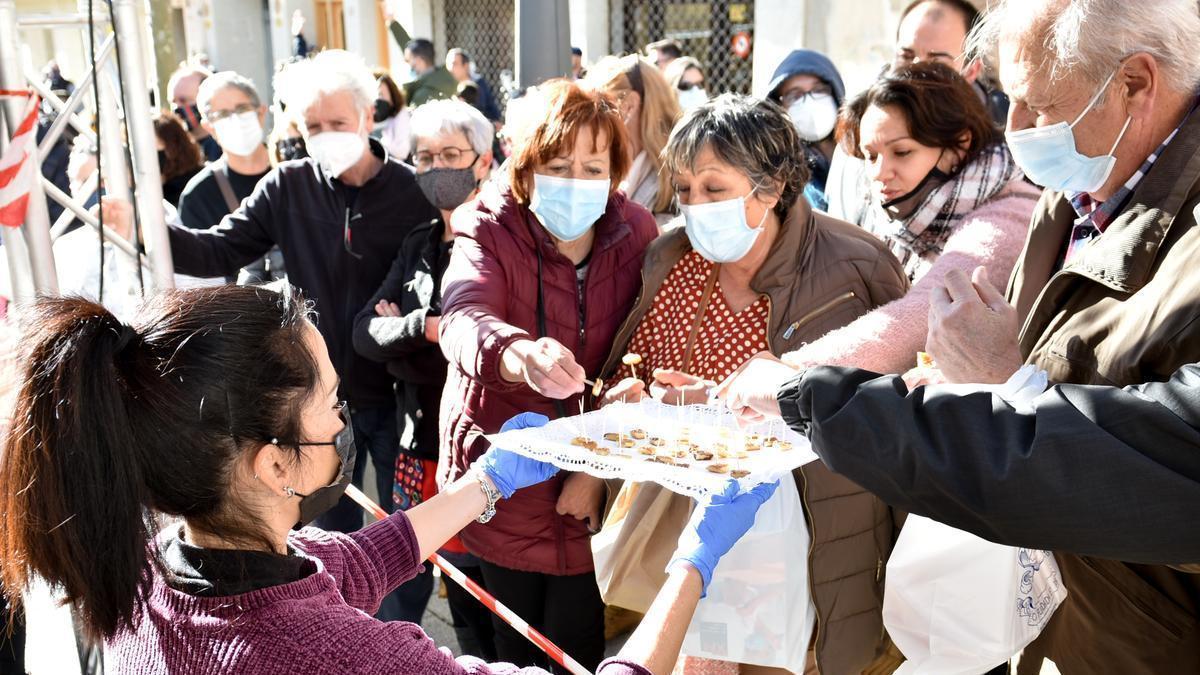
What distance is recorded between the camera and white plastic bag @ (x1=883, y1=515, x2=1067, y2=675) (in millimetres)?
1893

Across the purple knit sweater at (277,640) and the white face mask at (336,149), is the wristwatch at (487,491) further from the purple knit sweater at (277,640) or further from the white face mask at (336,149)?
the white face mask at (336,149)

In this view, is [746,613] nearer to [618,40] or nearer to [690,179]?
[690,179]

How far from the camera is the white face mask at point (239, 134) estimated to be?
452cm

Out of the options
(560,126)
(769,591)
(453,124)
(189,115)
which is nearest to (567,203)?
(560,126)

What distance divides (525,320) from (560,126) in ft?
1.79

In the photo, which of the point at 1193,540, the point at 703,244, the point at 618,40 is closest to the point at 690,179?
the point at 703,244

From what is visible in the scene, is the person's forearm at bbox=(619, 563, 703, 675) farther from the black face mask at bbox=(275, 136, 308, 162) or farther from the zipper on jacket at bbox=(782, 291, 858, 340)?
the black face mask at bbox=(275, 136, 308, 162)

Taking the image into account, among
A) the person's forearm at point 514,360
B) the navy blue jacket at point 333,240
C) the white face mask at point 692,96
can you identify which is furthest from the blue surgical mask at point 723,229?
the white face mask at point 692,96

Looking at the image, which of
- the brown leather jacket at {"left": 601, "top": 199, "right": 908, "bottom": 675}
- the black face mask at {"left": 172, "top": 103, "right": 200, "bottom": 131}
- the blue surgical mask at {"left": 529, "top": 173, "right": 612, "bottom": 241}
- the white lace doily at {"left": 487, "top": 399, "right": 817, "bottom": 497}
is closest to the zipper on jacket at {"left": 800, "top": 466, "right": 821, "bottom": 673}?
the brown leather jacket at {"left": 601, "top": 199, "right": 908, "bottom": 675}

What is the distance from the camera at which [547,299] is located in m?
2.67

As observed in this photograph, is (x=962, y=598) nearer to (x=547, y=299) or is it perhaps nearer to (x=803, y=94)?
(x=547, y=299)

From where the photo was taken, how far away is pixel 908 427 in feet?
4.46

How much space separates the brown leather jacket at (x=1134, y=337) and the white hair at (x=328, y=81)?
9.02ft

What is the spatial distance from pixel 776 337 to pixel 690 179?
0.50 metres
